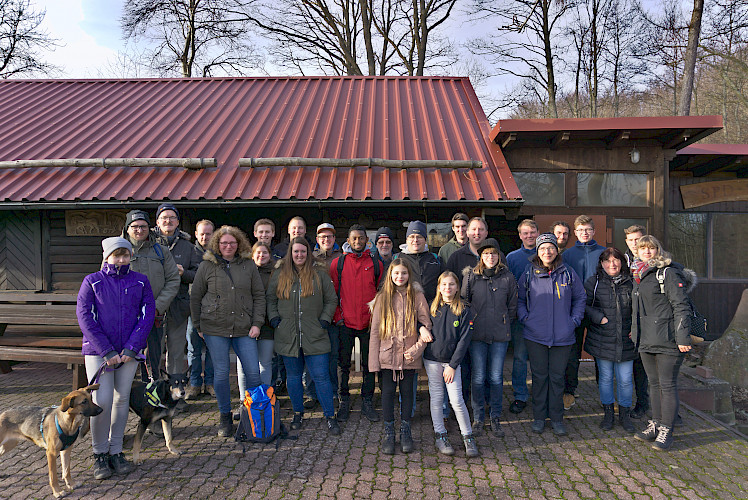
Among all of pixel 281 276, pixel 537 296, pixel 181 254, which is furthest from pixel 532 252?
pixel 181 254

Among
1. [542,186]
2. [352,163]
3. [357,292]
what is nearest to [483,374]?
[357,292]

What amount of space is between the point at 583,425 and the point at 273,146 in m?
6.03

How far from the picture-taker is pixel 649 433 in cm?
383

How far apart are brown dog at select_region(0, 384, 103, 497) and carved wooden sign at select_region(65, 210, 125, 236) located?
400 centimetres

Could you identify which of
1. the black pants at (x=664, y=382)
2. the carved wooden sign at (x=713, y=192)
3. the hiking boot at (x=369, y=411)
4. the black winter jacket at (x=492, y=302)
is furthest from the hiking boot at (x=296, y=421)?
the carved wooden sign at (x=713, y=192)

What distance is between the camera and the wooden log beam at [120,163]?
6566 millimetres

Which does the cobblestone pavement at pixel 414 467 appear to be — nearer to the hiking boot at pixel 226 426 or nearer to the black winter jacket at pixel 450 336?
the hiking boot at pixel 226 426

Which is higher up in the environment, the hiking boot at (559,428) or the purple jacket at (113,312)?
the purple jacket at (113,312)

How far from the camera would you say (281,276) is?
13.0 feet

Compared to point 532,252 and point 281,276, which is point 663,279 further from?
point 281,276

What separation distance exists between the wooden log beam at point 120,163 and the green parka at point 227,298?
3.31m

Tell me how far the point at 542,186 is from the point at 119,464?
22.4 feet

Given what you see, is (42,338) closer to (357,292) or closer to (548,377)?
(357,292)

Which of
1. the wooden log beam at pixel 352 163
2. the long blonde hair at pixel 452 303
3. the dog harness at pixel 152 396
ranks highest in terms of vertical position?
the wooden log beam at pixel 352 163
